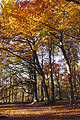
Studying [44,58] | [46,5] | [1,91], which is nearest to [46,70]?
[44,58]

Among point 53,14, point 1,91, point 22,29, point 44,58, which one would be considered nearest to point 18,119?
point 1,91

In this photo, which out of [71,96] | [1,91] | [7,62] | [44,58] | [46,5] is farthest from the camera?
[44,58]

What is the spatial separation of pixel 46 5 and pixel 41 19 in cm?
64

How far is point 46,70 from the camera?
22156mm

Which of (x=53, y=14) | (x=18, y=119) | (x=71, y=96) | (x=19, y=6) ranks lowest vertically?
(x=18, y=119)

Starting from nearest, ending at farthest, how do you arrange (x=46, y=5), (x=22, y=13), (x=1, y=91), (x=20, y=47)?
1. (x=46, y=5)
2. (x=22, y=13)
3. (x=1, y=91)
4. (x=20, y=47)

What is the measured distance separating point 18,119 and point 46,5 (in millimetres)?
5954

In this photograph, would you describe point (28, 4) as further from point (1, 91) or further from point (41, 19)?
point (1, 91)

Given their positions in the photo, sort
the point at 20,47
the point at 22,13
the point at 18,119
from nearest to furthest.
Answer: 1. the point at 22,13
2. the point at 18,119
3. the point at 20,47

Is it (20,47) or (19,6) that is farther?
(20,47)

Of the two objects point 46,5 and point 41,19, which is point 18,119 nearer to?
point 41,19

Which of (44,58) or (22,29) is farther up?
(44,58)

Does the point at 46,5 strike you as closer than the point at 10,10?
Yes

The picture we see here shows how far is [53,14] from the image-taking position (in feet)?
18.4
